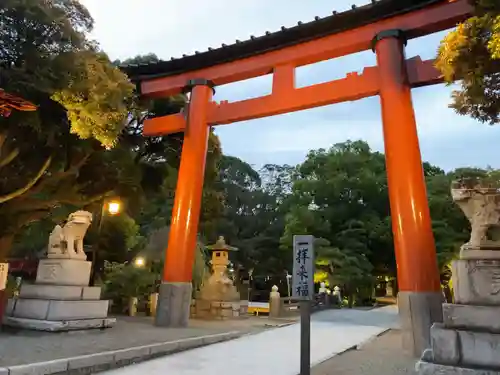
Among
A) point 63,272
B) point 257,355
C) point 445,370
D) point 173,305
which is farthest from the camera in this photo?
point 173,305

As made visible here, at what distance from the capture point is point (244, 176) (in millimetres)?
40250

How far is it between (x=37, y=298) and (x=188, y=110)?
635cm

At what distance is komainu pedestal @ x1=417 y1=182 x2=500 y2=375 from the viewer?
407 centimetres

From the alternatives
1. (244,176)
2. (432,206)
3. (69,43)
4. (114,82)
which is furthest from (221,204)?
(244,176)

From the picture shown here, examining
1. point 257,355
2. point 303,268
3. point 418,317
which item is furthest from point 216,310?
point 303,268

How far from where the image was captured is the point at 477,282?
448 cm

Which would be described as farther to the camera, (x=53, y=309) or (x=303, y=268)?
(x=53, y=309)

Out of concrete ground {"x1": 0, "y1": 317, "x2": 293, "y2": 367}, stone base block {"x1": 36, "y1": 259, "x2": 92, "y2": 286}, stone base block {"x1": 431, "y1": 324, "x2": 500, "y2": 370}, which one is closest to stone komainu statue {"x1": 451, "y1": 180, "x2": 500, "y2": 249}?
stone base block {"x1": 431, "y1": 324, "x2": 500, "y2": 370}

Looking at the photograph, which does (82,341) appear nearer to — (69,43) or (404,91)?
(69,43)

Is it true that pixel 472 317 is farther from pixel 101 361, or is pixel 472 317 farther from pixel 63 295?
pixel 63 295

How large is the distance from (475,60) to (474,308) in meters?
3.44

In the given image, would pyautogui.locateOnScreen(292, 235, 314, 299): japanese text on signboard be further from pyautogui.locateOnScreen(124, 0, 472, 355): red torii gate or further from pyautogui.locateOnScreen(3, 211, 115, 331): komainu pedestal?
pyautogui.locateOnScreen(3, 211, 115, 331): komainu pedestal

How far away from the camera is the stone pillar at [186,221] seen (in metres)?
10.3

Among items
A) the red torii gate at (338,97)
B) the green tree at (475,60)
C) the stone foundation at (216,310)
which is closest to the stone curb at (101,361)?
the red torii gate at (338,97)
